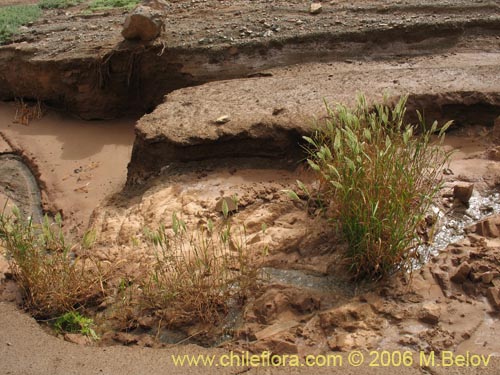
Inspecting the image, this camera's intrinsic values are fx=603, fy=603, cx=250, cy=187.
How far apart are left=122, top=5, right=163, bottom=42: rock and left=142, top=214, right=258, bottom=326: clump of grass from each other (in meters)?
→ 3.04

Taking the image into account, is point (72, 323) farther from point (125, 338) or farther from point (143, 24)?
point (143, 24)

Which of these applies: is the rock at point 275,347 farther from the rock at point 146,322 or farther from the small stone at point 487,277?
the small stone at point 487,277

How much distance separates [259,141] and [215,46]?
1.86m

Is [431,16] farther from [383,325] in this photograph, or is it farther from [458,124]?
[383,325]

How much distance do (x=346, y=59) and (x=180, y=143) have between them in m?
2.15

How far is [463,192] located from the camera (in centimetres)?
397

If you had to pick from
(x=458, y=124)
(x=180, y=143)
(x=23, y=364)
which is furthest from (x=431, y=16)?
(x=23, y=364)

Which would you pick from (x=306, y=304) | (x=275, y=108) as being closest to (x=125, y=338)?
(x=306, y=304)

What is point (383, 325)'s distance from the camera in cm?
321

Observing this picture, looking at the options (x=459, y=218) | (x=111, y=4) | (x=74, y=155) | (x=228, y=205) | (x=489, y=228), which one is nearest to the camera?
(x=489, y=228)

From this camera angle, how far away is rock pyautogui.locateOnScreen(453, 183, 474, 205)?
3.95 metres

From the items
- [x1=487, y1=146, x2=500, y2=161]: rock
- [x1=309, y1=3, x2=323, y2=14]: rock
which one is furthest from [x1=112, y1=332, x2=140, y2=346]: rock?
[x1=309, y1=3, x2=323, y2=14]: rock

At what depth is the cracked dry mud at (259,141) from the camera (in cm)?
325

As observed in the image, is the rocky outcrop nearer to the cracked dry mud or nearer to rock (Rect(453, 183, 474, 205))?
the cracked dry mud
